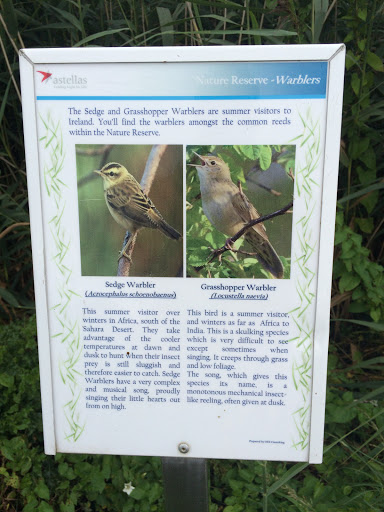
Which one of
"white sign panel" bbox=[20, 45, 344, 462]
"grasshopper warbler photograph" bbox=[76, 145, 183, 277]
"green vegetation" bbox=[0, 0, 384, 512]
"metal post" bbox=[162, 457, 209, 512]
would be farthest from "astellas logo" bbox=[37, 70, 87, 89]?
"metal post" bbox=[162, 457, 209, 512]

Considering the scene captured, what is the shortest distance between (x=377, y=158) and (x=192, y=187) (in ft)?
4.35

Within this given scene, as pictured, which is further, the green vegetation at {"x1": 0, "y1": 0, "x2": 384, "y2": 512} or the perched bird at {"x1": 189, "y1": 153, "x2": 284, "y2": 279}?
the green vegetation at {"x1": 0, "y1": 0, "x2": 384, "y2": 512}

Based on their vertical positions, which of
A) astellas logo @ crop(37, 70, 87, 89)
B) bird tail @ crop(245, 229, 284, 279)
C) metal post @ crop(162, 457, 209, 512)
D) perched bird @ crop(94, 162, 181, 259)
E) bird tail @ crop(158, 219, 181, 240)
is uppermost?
astellas logo @ crop(37, 70, 87, 89)

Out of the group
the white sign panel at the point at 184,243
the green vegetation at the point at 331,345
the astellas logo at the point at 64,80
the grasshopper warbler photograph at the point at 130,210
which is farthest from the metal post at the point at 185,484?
the astellas logo at the point at 64,80

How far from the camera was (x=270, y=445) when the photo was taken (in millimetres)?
Answer: 1245

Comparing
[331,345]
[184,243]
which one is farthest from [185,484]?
[331,345]

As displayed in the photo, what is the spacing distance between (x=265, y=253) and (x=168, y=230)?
0.23 metres

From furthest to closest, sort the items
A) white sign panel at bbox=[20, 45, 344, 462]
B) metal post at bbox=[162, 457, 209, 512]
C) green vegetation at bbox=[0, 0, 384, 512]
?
1. green vegetation at bbox=[0, 0, 384, 512]
2. metal post at bbox=[162, 457, 209, 512]
3. white sign panel at bbox=[20, 45, 344, 462]

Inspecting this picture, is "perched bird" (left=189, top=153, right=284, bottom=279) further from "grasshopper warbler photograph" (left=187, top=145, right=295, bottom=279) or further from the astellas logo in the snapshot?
the astellas logo

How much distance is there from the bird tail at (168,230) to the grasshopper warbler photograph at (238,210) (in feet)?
0.10

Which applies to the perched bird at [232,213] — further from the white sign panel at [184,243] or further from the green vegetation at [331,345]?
the green vegetation at [331,345]

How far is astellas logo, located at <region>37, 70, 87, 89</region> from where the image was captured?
109 centimetres

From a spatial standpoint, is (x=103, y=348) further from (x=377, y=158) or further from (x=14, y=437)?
(x=377, y=158)

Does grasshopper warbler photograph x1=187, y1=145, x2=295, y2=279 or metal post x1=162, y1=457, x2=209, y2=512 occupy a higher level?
grasshopper warbler photograph x1=187, y1=145, x2=295, y2=279
